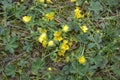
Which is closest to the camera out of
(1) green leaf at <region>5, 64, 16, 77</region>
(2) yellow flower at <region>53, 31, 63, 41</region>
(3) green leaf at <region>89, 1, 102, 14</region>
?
(1) green leaf at <region>5, 64, 16, 77</region>

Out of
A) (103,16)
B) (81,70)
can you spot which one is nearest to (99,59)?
(81,70)

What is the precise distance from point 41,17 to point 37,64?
0.40 metres

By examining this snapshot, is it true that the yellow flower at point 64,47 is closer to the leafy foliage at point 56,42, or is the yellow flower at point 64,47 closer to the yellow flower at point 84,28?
the leafy foliage at point 56,42

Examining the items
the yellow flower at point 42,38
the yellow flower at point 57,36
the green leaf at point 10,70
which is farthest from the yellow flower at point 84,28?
the green leaf at point 10,70

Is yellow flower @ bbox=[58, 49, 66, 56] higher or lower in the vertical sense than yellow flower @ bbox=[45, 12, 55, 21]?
lower

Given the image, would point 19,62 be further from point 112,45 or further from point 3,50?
point 112,45

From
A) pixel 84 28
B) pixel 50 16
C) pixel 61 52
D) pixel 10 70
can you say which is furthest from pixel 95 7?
pixel 10 70

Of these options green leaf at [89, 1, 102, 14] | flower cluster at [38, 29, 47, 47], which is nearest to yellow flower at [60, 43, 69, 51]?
flower cluster at [38, 29, 47, 47]

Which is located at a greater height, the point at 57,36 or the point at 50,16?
the point at 50,16

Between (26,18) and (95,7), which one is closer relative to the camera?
(26,18)

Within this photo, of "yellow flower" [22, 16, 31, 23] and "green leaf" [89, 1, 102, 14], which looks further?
"green leaf" [89, 1, 102, 14]

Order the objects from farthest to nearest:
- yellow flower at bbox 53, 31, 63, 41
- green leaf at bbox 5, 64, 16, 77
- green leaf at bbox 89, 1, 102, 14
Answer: green leaf at bbox 89, 1, 102, 14
yellow flower at bbox 53, 31, 63, 41
green leaf at bbox 5, 64, 16, 77

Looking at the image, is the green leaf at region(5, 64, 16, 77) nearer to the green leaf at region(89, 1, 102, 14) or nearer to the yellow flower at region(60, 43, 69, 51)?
the yellow flower at region(60, 43, 69, 51)

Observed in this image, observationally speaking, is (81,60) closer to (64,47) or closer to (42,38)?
(64,47)
